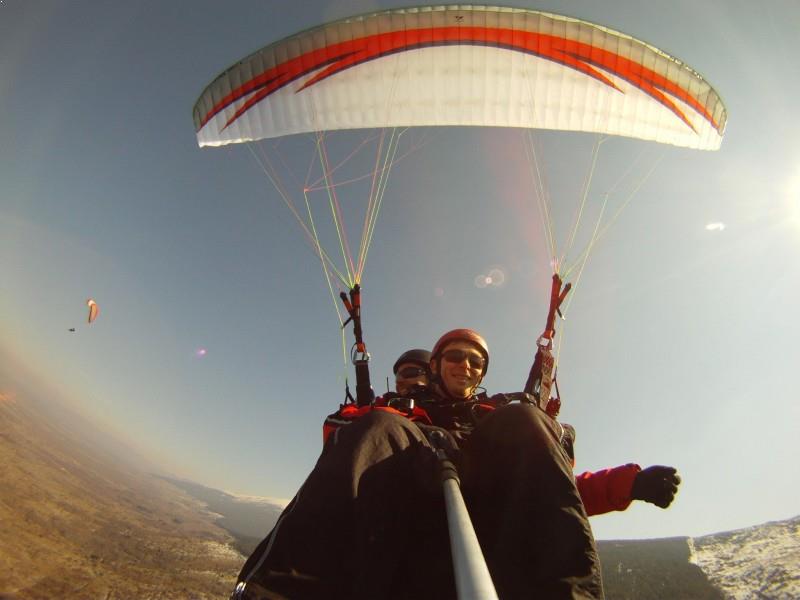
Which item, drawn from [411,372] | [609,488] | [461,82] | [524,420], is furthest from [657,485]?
[461,82]

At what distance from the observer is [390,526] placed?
180 cm

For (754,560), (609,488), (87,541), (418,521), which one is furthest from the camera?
(87,541)

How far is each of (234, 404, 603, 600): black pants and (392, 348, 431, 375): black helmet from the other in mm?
2714

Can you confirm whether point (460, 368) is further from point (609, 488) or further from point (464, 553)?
point (464, 553)

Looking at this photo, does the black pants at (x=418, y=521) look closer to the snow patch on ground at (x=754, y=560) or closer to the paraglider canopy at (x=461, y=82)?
the paraglider canopy at (x=461, y=82)

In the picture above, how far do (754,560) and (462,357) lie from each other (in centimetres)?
3941

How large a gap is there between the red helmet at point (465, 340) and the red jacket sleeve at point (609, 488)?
121 cm

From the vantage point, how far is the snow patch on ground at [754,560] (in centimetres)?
2299

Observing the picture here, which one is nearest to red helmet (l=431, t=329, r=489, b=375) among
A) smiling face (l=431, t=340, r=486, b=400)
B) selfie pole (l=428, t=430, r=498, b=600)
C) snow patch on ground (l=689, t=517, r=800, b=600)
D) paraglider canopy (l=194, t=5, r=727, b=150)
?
smiling face (l=431, t=340, r=486, b=400)

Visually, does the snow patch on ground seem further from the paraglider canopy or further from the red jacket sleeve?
the red jacket sleeve

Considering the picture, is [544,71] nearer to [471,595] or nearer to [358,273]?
[358,273]

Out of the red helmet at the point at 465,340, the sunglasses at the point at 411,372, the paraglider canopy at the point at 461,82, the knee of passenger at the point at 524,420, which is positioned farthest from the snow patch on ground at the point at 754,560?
the knee of passenger at the point at 524,420

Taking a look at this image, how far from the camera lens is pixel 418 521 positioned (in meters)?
2.03

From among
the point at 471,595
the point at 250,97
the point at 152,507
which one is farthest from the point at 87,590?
the point at 152,507
